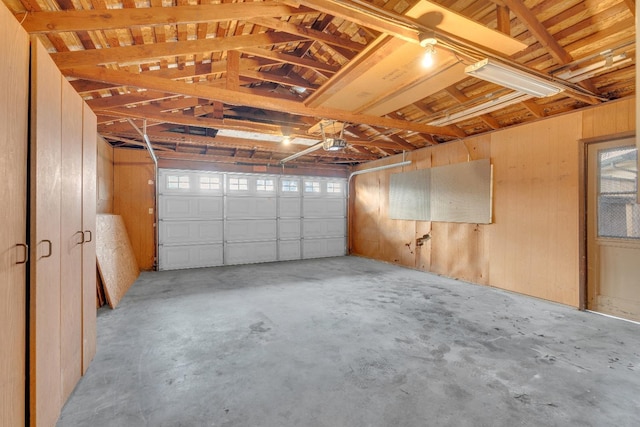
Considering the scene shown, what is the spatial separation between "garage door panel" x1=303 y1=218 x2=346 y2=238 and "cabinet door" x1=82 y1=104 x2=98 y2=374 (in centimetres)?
569

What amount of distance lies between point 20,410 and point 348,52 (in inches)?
154

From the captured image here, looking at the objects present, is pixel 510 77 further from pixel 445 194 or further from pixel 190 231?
pixel 190 231

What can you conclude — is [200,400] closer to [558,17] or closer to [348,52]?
[348,52]

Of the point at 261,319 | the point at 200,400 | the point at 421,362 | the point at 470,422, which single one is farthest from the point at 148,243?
the point at 470,422

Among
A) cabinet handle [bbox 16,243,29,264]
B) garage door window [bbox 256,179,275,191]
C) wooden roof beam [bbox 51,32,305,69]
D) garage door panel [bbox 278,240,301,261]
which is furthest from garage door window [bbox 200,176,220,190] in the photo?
cabinet handle [bbox 16,243,29,264]

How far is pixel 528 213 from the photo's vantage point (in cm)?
441

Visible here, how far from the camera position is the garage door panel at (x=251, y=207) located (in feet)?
23.4

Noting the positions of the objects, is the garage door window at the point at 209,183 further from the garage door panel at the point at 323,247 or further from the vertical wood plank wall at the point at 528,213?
the vertical wood plank wall at the point at 528,213

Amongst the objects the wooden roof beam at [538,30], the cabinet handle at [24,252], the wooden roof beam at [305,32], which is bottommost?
the cabinet handle at [24,252]

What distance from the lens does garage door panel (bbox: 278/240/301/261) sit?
25.2ft

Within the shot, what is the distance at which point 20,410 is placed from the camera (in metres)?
1.40

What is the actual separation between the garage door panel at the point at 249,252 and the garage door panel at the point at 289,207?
0.82 metres

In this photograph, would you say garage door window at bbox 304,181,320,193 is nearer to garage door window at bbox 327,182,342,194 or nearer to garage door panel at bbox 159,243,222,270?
garage door window at bbox 327,182,342,194

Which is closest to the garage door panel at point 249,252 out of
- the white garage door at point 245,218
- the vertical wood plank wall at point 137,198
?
the white garage door at point 245,218
